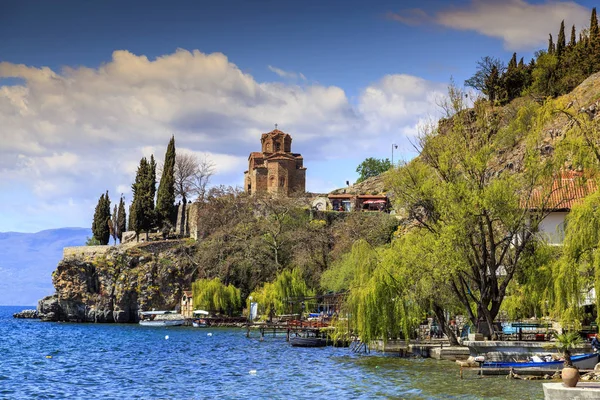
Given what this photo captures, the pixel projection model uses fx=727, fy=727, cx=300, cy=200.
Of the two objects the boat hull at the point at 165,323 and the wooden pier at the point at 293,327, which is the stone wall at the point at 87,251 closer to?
the boat hull at the point at 165,323

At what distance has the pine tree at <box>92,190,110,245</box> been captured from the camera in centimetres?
9981

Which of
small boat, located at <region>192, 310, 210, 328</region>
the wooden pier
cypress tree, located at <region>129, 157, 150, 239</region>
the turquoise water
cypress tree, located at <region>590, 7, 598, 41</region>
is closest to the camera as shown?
the turquoise water

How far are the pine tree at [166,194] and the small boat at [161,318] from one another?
14316 millimetres

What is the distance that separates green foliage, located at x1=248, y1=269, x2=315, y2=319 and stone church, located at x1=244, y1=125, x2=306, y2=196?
30.8 m

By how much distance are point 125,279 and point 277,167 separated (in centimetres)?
3002

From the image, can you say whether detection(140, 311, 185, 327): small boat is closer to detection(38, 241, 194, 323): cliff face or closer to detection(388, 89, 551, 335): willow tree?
detection(38, 241, 194, 323): cliff face

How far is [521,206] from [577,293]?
21.5 feet

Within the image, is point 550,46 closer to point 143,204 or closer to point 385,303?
point 143,204

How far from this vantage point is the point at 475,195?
34.6 metres

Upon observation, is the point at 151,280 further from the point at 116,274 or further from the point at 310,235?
the point at 310,235

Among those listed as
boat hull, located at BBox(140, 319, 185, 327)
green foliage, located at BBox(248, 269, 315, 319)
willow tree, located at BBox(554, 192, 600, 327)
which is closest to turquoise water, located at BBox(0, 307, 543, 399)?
willow tree, located at BBox(554, 192, 600, 327)

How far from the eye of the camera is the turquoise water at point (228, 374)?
2850cm

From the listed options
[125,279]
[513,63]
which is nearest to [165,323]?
[125,279]

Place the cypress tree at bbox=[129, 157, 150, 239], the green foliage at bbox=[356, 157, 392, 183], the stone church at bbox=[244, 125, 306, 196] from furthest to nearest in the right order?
the green foliage at bbox=[356, 157, 392, 183]
the stone church at bbox=[244, 125, 306, 196]
the cypress tree at bbox=[129, 157, 150, 239]
